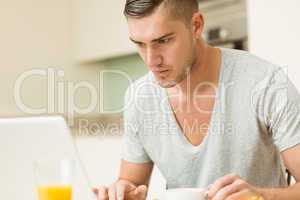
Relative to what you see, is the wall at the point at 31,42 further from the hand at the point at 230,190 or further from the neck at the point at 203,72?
the hand at the point at 230,190

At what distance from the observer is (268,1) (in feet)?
7.45

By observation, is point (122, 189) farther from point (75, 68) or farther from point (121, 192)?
point (75, 68)

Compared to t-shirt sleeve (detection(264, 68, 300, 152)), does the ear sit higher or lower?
higher

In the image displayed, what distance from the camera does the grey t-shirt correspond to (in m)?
1.51

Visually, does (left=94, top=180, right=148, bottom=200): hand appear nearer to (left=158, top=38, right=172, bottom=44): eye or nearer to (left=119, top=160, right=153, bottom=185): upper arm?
(left=119, top=160, right=153, bottom=185): upper arm

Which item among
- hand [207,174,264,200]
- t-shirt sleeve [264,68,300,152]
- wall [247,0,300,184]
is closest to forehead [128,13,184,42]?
t-shirt sleeve [264,68,300,152]

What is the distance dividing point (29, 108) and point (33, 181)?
2.58 metres

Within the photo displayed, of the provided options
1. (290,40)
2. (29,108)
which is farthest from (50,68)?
(290,40)

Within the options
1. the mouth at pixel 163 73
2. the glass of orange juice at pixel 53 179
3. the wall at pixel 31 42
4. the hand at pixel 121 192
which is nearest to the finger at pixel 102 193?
the hand at pixel 121 192

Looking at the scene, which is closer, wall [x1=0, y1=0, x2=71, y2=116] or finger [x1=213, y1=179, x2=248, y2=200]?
finger [x1=213, y1=179, x2=248, y2=200]

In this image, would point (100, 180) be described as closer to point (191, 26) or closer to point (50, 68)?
point (50, 68)

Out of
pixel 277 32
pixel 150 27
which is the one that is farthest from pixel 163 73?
pixel 277 32

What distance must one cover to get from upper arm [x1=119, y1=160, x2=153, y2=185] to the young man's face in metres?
0.32

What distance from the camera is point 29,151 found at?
1.18 meters
